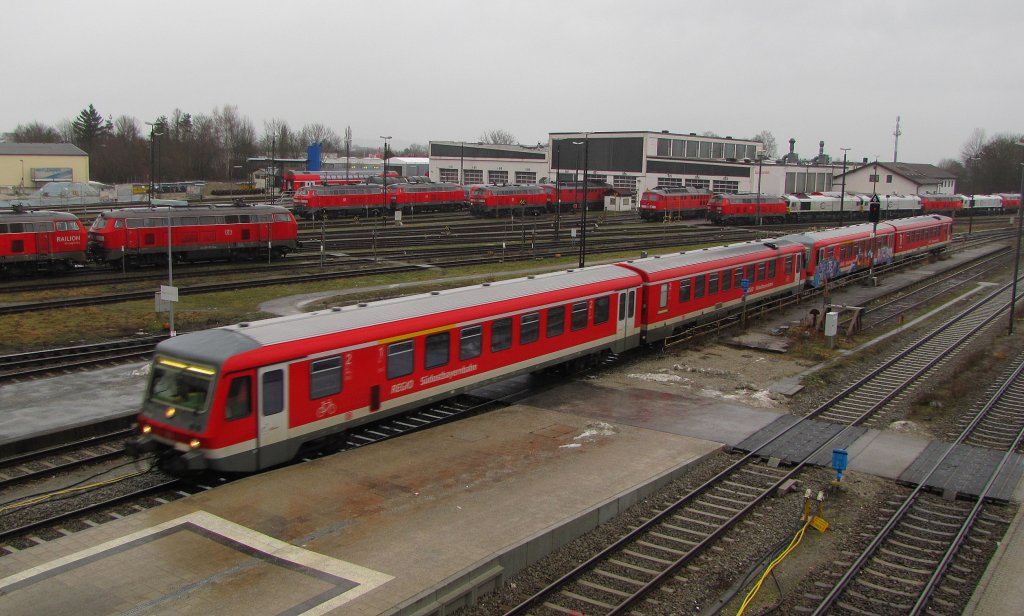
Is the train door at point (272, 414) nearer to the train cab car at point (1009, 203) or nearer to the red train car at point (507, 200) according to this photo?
the red train car at point (507, 200)

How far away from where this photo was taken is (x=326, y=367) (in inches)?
596

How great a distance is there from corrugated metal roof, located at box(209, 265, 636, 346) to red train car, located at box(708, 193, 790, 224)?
2125 inches

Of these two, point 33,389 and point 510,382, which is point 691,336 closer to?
Answer: point 510,382

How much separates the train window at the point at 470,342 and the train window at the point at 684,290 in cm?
1057

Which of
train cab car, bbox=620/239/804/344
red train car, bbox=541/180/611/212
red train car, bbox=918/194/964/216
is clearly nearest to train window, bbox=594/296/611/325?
train cab car, bbox=620/239/804/344

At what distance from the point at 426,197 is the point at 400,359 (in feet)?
203

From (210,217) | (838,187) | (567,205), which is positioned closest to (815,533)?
(210,217)

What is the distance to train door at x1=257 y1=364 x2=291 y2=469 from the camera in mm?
14031

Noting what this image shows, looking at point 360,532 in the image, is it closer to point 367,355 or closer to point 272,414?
point 272,414

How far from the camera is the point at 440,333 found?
17812 mm

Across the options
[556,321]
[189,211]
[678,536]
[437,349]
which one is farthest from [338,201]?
[678,536]

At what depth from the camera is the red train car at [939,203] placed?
303ft

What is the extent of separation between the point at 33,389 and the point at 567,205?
222 ft

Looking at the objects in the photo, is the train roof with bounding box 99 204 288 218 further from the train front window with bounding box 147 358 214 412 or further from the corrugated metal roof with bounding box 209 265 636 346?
the train front window with bounding box 147 358 214 412
